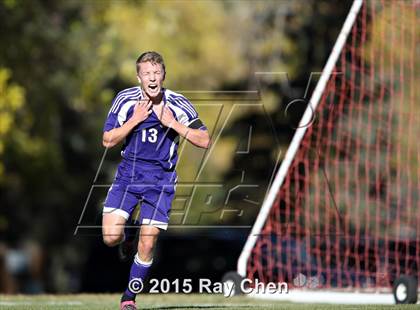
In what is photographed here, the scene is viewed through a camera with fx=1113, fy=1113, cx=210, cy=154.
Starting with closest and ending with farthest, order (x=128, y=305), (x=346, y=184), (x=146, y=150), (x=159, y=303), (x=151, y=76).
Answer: (x=128, y=305) < (x=151, y=76) < (x=146, y=150) < (x=159, y=303) < (x=346, y=184)

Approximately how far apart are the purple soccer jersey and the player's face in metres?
0.20

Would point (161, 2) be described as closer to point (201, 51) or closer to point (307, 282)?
point (201, 51)

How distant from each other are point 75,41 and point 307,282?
40.5ft

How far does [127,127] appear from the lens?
31.2ft

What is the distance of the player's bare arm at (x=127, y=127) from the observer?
9500mm

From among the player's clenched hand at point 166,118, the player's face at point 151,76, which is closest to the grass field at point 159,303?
the player's clenched hand at point 166,118

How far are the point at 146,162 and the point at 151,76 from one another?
0.79m

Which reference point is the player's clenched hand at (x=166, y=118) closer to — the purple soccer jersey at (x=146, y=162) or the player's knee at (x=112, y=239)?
the purple soccer jersey at (x=146, y=162)

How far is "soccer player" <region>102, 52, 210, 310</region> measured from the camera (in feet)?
31.5

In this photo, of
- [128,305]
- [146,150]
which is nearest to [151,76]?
[146,150]

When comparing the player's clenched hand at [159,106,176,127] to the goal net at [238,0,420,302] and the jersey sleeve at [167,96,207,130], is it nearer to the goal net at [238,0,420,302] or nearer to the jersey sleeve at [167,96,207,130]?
the jersey sleeve at [167,96,207,130]

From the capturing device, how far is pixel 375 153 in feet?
59.7

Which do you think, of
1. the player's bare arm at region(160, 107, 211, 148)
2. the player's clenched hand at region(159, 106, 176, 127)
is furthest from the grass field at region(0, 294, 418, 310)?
the player's clenched hand at region(159, 106, 176, 127)

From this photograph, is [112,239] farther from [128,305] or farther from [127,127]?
[127,127]
